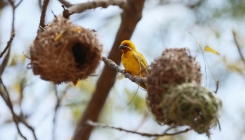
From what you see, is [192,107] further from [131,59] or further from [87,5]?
[131,59]

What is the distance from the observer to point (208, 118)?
2768mm

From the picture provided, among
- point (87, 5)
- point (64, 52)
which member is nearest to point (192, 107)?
point (64, 52)

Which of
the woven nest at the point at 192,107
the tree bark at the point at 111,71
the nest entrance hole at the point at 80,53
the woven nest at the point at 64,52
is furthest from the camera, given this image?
the tree bark at the point at 111,71

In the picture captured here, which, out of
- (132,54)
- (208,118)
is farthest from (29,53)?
(132,54)

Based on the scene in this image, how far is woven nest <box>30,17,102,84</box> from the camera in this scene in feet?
10.1

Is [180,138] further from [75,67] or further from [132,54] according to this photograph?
[75,67]

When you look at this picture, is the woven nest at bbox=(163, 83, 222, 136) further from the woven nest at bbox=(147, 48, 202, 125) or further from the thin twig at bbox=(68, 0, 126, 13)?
the thin twig at bbox=(68, 0, 126, 13)

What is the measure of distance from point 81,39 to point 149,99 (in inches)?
24.1

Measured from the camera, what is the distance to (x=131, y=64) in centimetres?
452

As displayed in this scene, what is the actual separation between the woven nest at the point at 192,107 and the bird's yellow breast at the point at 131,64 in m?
1.63

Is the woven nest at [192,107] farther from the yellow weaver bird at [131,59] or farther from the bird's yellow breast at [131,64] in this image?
the bird's yellow breast at [131,64]

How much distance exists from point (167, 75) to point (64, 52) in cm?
71

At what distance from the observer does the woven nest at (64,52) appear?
307cm

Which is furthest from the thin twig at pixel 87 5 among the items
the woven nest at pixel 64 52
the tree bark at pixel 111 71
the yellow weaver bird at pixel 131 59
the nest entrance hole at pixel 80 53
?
the tree bark at pixel 111 71
